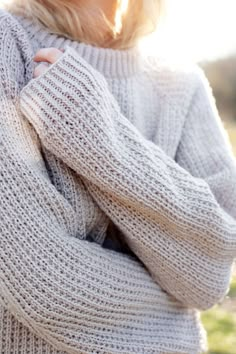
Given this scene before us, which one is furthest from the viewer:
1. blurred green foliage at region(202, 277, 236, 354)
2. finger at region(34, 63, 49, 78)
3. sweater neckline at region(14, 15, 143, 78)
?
blurred green foliage at region(202, 277, 236, 354)

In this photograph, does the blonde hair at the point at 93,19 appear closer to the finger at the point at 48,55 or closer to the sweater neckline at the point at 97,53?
the sweater neckline at the point at 97,53

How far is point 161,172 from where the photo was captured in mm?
1537

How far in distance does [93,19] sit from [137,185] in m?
0.47

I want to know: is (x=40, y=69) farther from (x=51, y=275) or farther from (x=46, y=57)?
(x=51, y=275)

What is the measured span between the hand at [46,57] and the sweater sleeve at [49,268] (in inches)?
1.6

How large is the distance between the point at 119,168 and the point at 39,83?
9.1 inches

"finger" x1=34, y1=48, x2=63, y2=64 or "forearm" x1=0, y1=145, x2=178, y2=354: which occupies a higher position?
"finger" x1=34, y1=48, x2=63, y2=64

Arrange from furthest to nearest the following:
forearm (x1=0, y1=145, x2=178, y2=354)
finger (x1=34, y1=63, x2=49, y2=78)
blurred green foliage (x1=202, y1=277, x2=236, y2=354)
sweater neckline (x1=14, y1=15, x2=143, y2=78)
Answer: blurred green foliage (x1=202, y1=277, x2=236, y2=354), sweater neckline (x1=14, y1=15, x2=143, y2=78), finger (x1=34, y1=63, x2=49, y2=78), forearm (x1=0, y1=145, x2=178, y2=354)

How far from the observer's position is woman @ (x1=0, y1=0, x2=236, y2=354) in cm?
143

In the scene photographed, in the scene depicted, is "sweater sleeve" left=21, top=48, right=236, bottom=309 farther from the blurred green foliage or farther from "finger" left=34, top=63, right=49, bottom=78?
the blurred green foliage

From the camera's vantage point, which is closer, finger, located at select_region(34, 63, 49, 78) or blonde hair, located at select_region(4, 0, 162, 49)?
finger, located at select_region(34, 63, 49, 78)

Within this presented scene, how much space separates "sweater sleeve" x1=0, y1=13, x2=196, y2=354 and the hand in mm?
39

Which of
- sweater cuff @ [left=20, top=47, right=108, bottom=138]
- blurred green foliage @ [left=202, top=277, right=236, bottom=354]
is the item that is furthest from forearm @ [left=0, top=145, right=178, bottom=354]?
blurred green foliage @ [left=202, top=277, right=236, bottom=354]

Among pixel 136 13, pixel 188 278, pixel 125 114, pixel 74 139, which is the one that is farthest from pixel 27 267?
pixel 136 13
